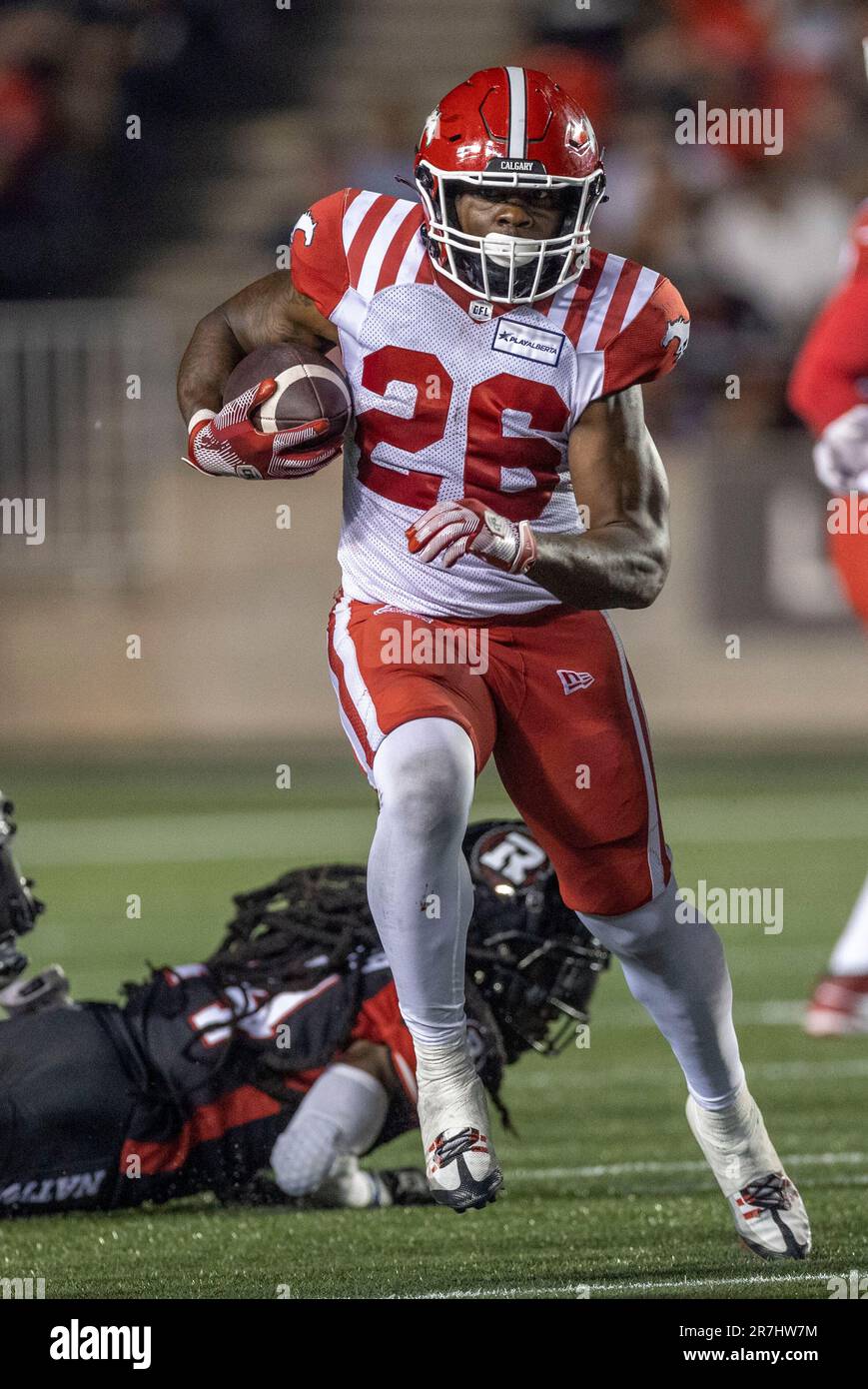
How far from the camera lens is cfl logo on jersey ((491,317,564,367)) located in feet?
13.0

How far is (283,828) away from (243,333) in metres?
6.16

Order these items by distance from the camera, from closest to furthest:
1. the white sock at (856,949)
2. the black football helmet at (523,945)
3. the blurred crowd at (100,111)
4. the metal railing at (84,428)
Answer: the black football helmet at (523,945)
the white sock at (856,949)
the metal railing at (84,428)
the blurred crowd at (100,111)

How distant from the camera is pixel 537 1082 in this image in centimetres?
610

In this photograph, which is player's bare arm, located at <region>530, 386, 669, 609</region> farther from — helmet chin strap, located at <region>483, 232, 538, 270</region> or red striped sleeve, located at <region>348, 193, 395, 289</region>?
red striped sleeve, located at <region>348, 193, 395, 289</region>

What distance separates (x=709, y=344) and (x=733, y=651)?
5.54 feet

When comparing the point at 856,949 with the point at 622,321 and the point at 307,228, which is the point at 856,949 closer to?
the point at 622,321

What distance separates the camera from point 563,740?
4.04m

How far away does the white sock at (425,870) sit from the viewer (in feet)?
12.1

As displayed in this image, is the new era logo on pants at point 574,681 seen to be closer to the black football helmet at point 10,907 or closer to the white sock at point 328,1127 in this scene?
the white sock at point 328,1127

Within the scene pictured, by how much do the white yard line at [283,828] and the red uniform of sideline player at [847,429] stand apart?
3.40 m

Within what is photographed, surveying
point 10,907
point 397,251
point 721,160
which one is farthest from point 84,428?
point 397,251

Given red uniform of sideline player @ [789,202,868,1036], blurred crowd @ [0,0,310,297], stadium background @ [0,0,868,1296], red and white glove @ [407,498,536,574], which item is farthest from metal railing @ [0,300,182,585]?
red and white glove @ [407,498,536,574]

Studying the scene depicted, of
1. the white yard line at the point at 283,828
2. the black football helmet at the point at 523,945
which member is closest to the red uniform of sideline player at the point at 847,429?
the black football helmet at the point at 523,945

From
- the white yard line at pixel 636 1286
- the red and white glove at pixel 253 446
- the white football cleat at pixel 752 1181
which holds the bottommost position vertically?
the white yard line at pixel 636 1286
